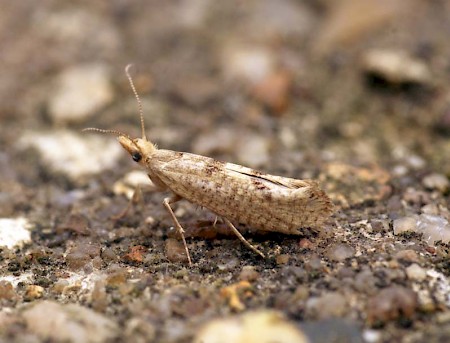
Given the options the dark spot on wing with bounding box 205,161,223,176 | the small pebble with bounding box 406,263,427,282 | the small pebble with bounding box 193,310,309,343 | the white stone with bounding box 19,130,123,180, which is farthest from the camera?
the white stone with bounding box 19,130,123,180

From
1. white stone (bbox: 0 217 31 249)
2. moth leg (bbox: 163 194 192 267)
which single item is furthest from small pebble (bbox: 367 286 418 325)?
white stone (bbox: 0 217 31 249)

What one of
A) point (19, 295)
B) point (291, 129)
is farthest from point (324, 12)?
point (19, 295)

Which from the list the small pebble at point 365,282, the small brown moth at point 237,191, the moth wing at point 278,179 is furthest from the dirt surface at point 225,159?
the moth wing at point 278,179

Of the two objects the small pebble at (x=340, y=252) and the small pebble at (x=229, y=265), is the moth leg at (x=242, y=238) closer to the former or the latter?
the small pebble at (x=229, y=265)

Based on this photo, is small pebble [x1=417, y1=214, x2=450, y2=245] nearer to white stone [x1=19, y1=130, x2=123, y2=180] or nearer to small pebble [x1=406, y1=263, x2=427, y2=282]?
small pebble [x1=406, y1=263, x2=427, y2=282]

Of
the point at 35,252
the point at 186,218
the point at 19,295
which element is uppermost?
the point at 186,218

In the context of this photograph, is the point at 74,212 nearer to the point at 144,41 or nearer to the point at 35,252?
the point at 35,252

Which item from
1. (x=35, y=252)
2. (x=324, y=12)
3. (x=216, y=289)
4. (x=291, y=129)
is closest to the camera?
(x=216, y=289)
